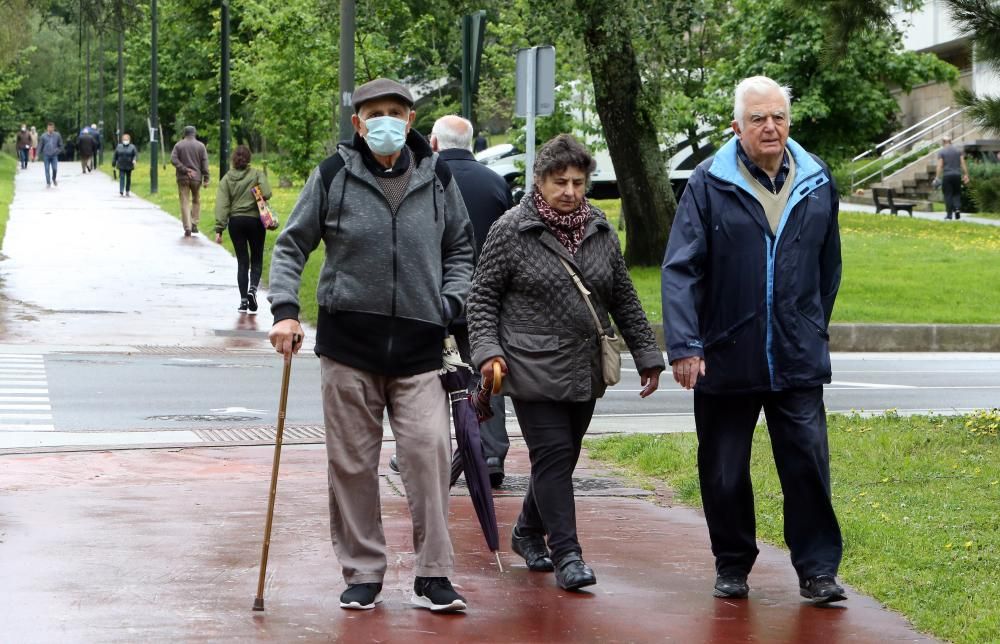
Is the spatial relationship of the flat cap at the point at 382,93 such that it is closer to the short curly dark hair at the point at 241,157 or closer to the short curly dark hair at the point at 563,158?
the short curly dark hair at the point at 563,158

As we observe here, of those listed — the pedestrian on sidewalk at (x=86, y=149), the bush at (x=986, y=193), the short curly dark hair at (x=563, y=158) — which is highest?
the pedestrian on sidewalk at (x=86, y=149)

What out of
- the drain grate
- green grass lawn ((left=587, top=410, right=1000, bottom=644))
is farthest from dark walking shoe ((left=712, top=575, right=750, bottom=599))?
the drain grate

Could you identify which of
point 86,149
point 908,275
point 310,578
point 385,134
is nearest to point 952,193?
point 908,275

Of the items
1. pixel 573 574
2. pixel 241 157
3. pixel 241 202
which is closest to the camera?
pixel 573 574

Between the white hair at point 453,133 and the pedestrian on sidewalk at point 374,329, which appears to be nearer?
the pedestrian on sidewalk at point 374,329

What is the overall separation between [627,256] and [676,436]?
11739 mm

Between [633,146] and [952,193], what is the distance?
15.0m

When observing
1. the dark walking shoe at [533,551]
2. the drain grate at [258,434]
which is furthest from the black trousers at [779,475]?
the drain grate at [258,434]

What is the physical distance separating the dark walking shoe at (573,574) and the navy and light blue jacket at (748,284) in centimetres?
78

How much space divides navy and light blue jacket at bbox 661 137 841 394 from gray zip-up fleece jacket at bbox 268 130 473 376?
2.85 ft

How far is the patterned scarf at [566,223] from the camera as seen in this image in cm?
615

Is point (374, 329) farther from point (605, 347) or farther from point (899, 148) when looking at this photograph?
point (899, 148)

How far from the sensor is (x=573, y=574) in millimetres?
5934

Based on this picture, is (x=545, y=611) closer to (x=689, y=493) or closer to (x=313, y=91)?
(x=689, y=493)
